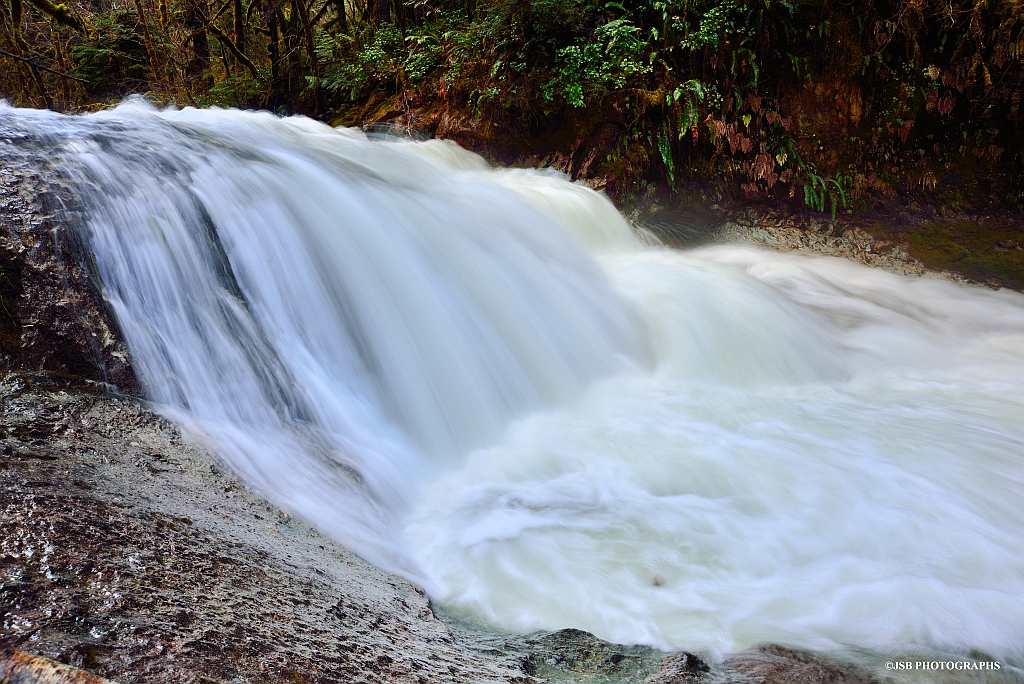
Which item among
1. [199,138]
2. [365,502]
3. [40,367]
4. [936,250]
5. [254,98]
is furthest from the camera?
[254,98]

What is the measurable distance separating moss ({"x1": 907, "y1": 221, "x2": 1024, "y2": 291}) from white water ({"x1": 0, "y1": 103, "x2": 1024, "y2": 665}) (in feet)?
2.69

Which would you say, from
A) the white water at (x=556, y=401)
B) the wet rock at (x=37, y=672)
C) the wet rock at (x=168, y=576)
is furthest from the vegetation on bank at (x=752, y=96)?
the wet rock at (x=37, y=672)

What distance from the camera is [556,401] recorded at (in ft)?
13.6

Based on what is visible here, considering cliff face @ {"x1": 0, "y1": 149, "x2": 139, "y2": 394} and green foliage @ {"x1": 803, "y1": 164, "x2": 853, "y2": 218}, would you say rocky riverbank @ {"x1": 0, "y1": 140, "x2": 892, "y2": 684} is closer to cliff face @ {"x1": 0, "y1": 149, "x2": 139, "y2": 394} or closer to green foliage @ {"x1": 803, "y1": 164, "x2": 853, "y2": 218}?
cliff face @ {"x1": 0, "y1": 149, "x2": 139, "y2": 394}

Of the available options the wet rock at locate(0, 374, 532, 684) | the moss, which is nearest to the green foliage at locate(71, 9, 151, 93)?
the wet rock at locate(0, 374, 532, 684)

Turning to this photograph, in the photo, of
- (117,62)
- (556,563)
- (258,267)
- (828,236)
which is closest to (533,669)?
(556,563)

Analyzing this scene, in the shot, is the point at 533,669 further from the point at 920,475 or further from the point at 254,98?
the point at 254,98

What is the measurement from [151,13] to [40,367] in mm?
13040

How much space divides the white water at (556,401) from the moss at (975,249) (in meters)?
0.82

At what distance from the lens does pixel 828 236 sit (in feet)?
23.4

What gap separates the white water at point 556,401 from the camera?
2484 mm

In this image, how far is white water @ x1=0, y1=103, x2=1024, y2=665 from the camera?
8.15ft

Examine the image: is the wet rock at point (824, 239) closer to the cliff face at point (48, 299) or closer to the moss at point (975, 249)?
the moss at point (975, 249)

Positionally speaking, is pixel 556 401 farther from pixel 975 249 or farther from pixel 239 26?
pixel 239 26
